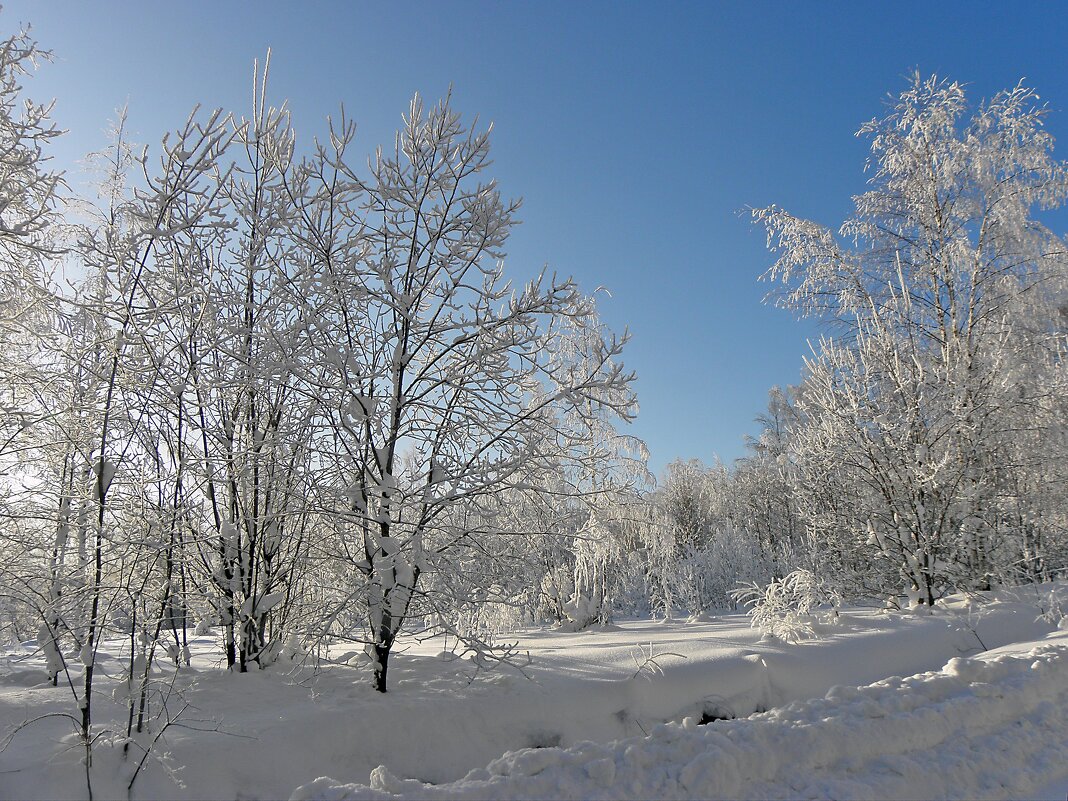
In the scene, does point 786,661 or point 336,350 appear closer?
point 336,350

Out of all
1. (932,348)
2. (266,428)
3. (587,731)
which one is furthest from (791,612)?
(932,348)

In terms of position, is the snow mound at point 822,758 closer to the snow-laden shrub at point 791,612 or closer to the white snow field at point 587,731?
the white snow field at point 587,731

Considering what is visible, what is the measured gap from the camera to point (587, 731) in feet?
12.8

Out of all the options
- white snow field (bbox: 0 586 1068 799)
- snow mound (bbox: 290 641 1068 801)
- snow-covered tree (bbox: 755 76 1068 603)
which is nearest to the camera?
snow mound (bbox: 290 641 1068 801)

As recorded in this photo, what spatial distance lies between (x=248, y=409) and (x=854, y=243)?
472 inches

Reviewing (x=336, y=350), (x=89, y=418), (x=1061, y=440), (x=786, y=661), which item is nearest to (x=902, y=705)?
(x=786, y=661)

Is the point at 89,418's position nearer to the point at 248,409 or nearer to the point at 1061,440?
the point at 248,409

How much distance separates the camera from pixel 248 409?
15.7ft

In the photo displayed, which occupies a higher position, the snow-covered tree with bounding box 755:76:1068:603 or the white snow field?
the snow-covered tree with bounding box 755:76:1068:603

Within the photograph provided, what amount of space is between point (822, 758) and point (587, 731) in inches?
55.8

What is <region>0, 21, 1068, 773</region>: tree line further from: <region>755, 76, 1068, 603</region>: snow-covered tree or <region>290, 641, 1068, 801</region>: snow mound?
<region>755, 76, 1068, 603</region>: snow-covered tree

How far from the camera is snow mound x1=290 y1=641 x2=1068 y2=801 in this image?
8.95 feet

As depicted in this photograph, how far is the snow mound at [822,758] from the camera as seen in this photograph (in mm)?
2729

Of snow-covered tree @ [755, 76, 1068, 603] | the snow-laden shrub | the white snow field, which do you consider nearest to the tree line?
the white snow field
